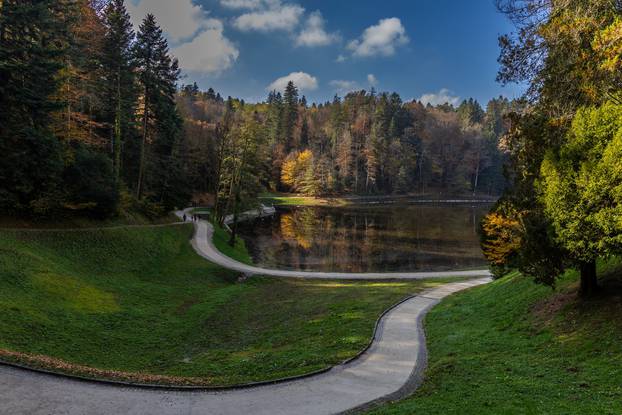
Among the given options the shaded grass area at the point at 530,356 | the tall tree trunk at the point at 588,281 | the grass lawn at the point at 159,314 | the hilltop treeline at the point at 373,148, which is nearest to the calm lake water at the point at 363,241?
the grass lawn at the point at 159,314

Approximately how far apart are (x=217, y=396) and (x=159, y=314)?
10539 mm

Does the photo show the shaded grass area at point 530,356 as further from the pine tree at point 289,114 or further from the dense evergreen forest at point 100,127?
the pine tree at point 289,114

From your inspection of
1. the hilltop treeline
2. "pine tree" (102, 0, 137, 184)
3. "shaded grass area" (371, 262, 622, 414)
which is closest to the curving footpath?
"pine tree" (102, 0, 137, 184)

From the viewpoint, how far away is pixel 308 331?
52.2 feet

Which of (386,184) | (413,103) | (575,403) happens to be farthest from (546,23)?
(413,103)

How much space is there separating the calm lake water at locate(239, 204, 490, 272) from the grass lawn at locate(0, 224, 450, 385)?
394 inches

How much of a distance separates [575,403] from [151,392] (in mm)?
9154

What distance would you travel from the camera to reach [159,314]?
62.3 feet

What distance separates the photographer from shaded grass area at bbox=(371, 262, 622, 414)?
7.91 metres

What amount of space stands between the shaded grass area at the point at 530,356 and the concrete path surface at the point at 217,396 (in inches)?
43.0

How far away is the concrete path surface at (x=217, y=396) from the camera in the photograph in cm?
888

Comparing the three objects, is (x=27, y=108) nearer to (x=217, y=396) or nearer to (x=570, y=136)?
(x=217, y=396)

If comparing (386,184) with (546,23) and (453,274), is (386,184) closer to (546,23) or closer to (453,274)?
(453,274)

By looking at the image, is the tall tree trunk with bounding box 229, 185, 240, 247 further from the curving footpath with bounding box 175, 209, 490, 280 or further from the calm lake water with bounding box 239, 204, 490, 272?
the curving footpath with bounding box 175, 209, 490, 280
